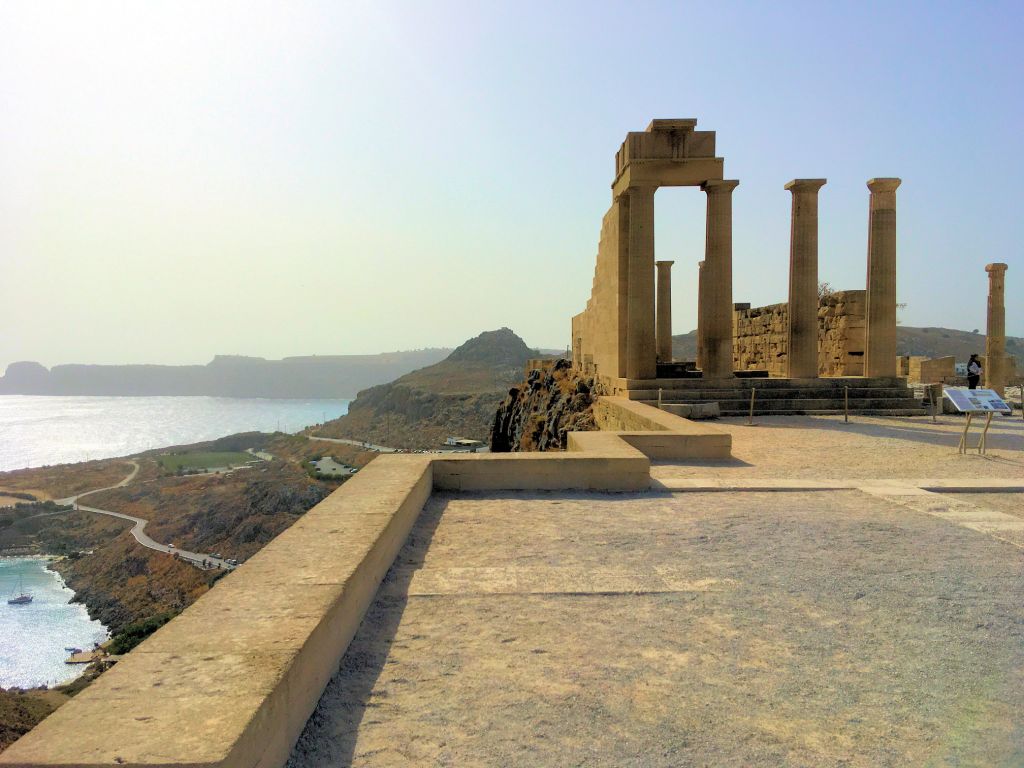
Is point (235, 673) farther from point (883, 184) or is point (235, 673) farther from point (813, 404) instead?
point (883, 184)

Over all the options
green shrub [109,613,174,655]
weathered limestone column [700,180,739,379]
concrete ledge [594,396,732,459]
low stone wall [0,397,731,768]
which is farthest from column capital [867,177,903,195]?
green shrub [109,613,174,655]

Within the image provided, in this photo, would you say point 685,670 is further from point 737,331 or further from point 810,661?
point 737,331

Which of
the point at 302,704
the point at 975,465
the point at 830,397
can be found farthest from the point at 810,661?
the point at 830,397

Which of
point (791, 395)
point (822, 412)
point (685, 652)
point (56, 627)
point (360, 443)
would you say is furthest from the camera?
point (360, 443)

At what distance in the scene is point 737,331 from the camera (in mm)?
24531

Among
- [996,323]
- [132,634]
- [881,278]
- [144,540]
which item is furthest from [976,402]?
[144,540]

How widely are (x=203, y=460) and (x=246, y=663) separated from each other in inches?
4180

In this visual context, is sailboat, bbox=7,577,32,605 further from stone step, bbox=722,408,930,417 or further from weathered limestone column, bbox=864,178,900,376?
weathered limestone column, bbox=864,178,900,376

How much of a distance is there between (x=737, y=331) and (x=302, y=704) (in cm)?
2431

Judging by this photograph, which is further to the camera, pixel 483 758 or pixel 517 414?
pixel 517 414

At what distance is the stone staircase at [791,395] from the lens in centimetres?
1462

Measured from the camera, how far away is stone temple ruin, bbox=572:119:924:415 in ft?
49.8

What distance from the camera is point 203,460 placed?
97.4 m

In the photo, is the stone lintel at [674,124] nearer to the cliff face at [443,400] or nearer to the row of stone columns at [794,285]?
the row of stone columns at [794,285]
